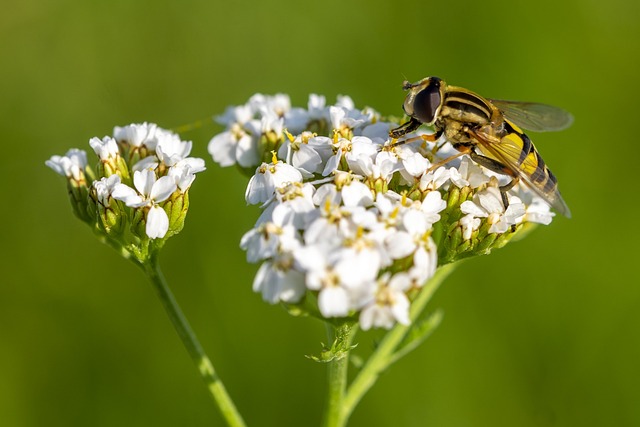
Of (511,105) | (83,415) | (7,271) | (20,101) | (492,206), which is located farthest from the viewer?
(20,101)

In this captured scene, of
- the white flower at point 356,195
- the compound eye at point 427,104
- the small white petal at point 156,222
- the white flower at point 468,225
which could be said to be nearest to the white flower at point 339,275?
the white flower at point 356,195

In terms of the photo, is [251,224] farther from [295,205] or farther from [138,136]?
[295,205]

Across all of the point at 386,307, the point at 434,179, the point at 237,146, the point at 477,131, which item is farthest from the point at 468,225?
the point at 237,146

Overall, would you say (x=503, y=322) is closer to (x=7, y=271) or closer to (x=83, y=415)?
(x=83, y=415)

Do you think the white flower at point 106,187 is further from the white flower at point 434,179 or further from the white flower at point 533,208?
the white flower at point 533,208

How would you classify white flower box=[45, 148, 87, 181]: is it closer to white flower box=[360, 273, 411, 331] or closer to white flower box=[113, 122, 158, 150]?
white flower box=[113, 122, 158, 150]

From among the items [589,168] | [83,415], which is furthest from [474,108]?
[83,415]
